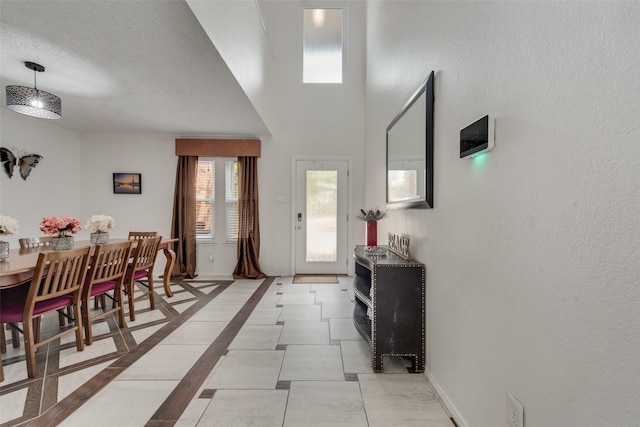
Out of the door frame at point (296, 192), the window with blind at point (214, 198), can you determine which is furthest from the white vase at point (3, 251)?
the door frame at point (296, 192)

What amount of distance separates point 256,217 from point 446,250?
365 cm

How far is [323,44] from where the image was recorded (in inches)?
200

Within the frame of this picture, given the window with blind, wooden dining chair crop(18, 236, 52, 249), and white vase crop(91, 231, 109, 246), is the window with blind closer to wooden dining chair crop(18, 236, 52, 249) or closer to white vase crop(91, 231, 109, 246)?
white vase crop(91, 231, 109, 246)

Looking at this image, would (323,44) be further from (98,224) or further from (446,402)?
(446,402)

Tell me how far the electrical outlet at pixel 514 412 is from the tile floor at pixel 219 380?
561 millimetres

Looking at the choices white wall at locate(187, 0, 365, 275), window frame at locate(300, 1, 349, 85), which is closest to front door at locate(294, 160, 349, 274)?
white wall at locate(187, 0, 365, 275)

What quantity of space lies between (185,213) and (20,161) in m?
2.21

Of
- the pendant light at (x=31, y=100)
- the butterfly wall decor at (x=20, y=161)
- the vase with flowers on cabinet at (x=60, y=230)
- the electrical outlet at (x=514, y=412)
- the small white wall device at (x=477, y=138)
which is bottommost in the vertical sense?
the electrical outlet at (x=514, y=412)

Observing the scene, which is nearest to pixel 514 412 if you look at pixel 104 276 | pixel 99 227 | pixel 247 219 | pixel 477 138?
pixel 477 138

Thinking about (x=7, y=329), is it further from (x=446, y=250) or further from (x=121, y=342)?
(x=446, y=250)

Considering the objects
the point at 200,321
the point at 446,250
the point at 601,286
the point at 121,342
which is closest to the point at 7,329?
the point at 121,342

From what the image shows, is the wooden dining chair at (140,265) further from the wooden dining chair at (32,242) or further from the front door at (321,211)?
the front door at (321,211)

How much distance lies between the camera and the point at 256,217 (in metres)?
4.83

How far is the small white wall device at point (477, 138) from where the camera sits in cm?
122
